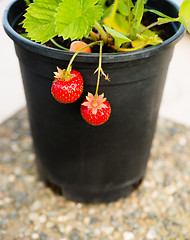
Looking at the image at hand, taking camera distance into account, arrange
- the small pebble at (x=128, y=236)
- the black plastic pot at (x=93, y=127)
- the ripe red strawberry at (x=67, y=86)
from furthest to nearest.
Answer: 1. the small pebble at (x=128, y=236)
2. the black plastic pot at (x=93, y=127)
3. the ripe red strawberry at (x=67, y=86)

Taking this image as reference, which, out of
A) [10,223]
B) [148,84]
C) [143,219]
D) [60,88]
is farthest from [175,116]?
[60,88]

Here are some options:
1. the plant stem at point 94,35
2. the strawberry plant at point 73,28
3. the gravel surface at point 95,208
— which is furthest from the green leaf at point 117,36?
the gravel surface at point 95,208

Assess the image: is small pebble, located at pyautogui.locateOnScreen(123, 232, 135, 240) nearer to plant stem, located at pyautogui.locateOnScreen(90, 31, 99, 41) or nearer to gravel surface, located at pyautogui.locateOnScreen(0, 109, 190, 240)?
gravel surface, located at pyautogui.locateOnScreen(0, 109, 190, 240)

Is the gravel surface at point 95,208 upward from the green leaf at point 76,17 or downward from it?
downward

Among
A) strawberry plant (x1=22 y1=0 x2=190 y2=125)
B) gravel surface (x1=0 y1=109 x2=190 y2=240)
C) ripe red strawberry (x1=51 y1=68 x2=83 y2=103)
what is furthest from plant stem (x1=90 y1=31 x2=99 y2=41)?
gravel surface (x1=0 y1=109 x2=190 y2=240)

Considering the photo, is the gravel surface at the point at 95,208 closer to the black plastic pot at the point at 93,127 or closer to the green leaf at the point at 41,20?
the black plastic pot at the point at 93,127

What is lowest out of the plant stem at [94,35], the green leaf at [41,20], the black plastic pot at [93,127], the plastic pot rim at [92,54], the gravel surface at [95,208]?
the gravel surface at [95,208]
